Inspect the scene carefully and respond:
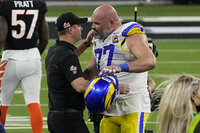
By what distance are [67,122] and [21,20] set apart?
155cm

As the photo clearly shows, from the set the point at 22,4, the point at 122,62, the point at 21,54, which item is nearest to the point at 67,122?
the point at 122,62

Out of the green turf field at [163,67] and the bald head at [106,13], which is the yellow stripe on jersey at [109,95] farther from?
the green turf field at [163,67]

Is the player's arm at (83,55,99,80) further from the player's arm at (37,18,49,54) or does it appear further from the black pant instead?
the player's arm at (37,18,49,54)

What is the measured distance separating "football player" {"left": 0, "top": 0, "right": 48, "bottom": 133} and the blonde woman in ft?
9.06

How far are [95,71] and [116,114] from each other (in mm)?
574

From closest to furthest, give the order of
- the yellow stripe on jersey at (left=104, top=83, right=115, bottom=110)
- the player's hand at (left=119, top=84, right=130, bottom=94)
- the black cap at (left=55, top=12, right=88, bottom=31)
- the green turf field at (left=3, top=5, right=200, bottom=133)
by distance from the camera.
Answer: the yellow stripe on jersey at (left=104, top=83, right=115, bottom=110) < the player's hand at (left=119, top=84, right=130, bottom=94) < the black cap at (left=55, top=12, right=88, bottom=31) < the green turf field at (left=3, top=5, right=200, bottom=133)

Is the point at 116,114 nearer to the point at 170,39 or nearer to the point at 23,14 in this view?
the point at 23,14

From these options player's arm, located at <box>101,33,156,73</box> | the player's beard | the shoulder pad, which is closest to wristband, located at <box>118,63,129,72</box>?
player's arm, located at <box>101,33,156,73</box>

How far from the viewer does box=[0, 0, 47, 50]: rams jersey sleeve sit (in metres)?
6.32

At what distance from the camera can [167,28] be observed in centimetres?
1928

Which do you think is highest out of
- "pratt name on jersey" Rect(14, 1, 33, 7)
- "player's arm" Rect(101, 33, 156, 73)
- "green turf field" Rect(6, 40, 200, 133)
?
"pratt name on jersey" Rect(14, 1, 33, 7)

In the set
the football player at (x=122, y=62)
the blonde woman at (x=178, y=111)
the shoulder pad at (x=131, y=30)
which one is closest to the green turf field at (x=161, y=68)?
the football player at (x=122, y=62)

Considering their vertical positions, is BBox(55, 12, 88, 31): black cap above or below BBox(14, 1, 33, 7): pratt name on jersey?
above

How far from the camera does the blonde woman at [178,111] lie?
3.72 metres
